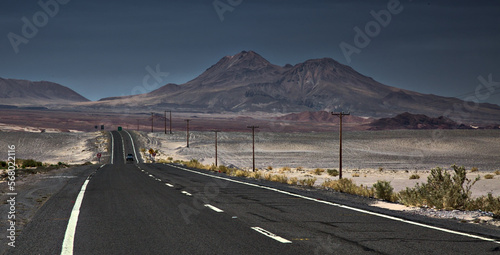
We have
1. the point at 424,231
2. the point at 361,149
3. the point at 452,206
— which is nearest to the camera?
the point at 424,231

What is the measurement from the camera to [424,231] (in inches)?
354

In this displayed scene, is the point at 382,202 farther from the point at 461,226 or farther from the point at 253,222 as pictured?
the point at 253,222

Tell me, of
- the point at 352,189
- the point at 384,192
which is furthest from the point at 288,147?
the point at 384,192

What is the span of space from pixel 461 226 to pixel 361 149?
3804 inches

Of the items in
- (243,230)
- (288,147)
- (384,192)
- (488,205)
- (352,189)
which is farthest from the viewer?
(288,147)

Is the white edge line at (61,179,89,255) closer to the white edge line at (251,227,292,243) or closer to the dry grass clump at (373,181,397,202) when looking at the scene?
the white edge line at (251,227,292,243)

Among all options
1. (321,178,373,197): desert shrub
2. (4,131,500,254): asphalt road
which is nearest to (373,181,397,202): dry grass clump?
(321,178,373,197): desert shrub

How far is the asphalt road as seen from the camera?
768 centimetres

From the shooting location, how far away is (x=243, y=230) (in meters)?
9.24

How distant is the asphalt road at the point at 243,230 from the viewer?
302 inches

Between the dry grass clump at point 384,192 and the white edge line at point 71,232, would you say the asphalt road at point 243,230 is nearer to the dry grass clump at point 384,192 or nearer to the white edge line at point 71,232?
the white edge line at point 71,232

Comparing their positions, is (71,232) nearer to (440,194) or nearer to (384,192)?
(440,194)

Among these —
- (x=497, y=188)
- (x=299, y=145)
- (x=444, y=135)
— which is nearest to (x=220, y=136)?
(x=299, y=145)

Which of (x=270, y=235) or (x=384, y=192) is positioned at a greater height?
(x=270, y=235)
